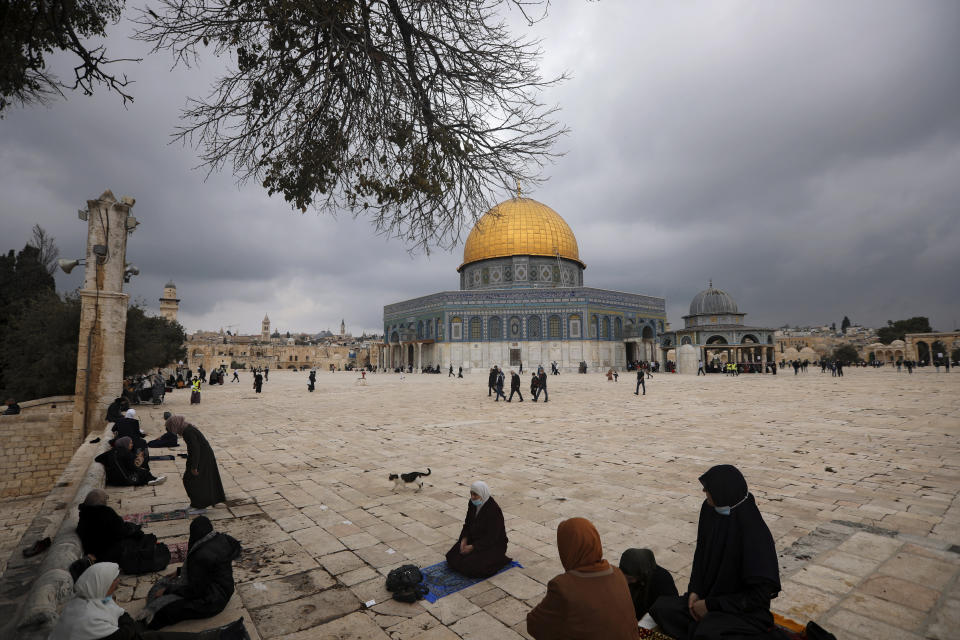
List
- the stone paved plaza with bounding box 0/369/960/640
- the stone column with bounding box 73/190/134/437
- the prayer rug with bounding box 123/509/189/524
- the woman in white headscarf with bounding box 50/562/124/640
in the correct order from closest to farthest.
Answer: the woman in white headscarf with bounding box 50/562/124/640
the stone paved plaza with bounding box 0/369/960/640
the prayer rug with bounding box 123/509/189/524
the stone column with bounding box 73/190/134/437

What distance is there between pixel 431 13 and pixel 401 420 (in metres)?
8.54

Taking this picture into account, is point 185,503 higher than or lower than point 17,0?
lower

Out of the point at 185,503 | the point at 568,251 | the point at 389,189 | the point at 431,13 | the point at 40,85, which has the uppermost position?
the point at 568,251

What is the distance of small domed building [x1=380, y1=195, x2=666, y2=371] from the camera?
38.2 metres

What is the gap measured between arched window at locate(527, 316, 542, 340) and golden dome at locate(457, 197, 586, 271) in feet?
21.0

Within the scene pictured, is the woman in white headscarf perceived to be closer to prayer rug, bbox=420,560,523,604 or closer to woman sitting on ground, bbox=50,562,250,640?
woman sitting on ground, bbox=50,562,250,640

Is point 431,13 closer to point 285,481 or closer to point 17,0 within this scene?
point 17,0

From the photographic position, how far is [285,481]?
578 centimetres

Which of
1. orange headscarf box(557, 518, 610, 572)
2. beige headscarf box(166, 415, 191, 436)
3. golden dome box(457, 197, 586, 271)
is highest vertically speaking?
golden dome box(457, 197, 586, 271)

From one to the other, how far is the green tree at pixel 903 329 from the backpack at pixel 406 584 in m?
81.3

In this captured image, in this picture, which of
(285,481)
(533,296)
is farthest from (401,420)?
(533,296)

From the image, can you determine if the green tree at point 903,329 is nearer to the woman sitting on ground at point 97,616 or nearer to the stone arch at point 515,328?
the stone arch at point 515,328

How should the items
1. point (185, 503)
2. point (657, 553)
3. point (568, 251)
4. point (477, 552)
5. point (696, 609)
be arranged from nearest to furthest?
point (696, 609) < point (477, 552) < point (657, 553) < point (185, 503) < point (568, 251)

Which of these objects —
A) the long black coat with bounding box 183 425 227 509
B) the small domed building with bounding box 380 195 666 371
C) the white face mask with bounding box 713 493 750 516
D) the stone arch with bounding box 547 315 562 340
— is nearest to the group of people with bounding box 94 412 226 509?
the long black coat with bounding box 183 425 227 509
